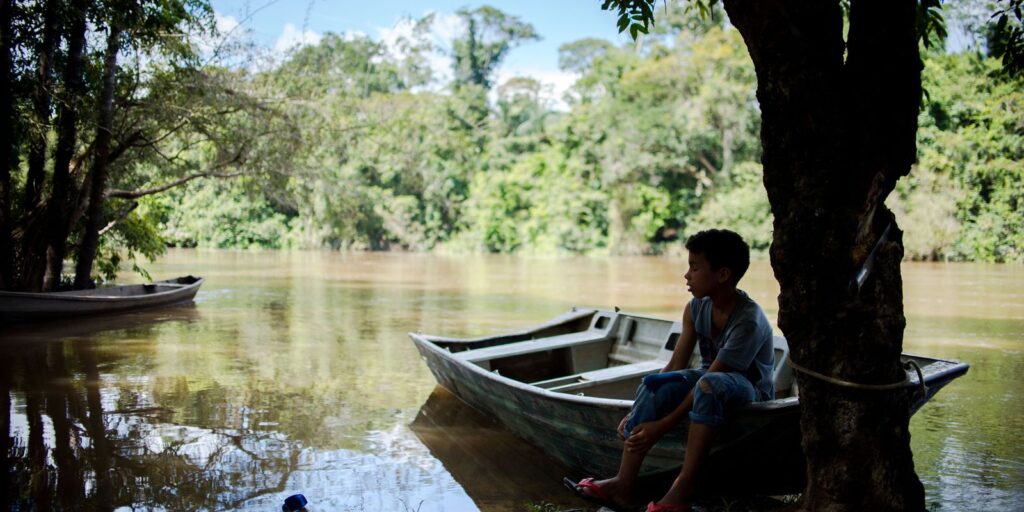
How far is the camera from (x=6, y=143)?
885 cm

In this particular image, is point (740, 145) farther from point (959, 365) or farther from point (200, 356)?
point (959, 365)

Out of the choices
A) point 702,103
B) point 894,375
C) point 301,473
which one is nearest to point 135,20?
point 301,473

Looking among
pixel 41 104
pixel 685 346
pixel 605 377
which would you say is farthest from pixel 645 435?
pixel 41 104

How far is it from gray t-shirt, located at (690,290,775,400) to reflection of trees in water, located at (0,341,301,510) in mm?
2384

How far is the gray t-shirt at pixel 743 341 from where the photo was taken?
10.9 ft

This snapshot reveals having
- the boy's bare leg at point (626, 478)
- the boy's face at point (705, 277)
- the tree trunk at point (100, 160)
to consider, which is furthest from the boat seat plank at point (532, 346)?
the tree trunk at point (100, 160)

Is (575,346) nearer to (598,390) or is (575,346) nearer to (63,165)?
(598,390)

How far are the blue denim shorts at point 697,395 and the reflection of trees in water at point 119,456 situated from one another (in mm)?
2090

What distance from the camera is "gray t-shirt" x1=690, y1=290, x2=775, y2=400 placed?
3320 millimetres

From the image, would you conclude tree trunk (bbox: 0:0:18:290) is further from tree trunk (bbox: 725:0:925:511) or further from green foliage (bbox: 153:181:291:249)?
green foliage (bbox: 153:181:291:249)

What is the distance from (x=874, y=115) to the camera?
8.85 feet

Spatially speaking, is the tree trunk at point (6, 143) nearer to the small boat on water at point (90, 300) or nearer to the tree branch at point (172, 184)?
the small boat on water at point (90, 300)

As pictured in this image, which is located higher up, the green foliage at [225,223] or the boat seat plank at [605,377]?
the green foliage at [225,223]

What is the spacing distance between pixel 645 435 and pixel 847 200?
1.28m
